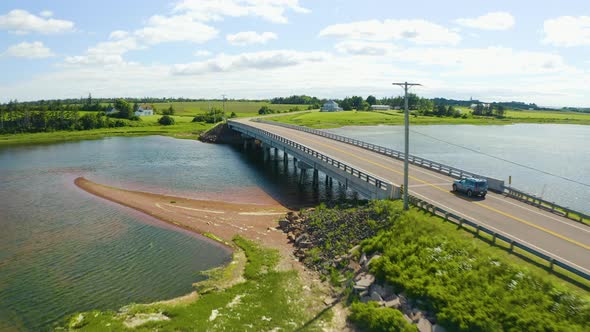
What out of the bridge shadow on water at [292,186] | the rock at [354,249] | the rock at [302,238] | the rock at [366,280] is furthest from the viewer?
the bridge shadow on water at [292,186]

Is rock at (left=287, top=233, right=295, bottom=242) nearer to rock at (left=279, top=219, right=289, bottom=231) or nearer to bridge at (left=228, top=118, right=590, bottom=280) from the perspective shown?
rock at (left=279, top=219, right=289, bottom=231)

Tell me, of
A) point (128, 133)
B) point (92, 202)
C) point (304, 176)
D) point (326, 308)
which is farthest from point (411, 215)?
point (128, 133)

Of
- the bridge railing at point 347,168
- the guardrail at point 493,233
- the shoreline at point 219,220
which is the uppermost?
the bridge railing at point 347,168

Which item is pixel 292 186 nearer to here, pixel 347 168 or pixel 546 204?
pixel 347 168

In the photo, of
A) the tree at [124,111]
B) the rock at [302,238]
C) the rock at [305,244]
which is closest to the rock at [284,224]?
the rock at [302,238]

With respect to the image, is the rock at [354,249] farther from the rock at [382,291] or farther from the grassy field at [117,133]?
the grassy field at [117,133]

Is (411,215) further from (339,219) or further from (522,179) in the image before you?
(522,179)
